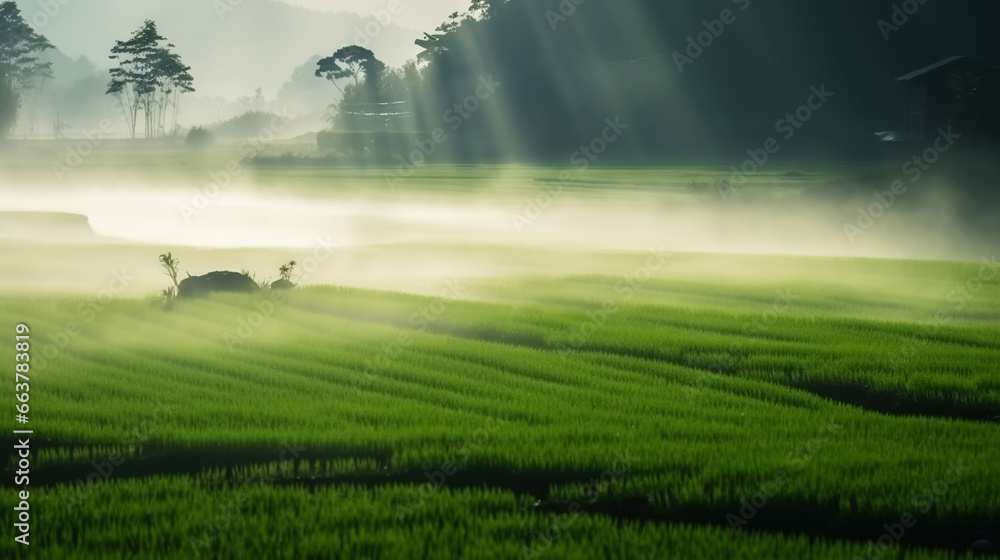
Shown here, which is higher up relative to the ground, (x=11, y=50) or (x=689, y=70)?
(x=11, y=50)

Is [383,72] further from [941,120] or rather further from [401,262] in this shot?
[401,262]

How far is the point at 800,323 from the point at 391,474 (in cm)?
871

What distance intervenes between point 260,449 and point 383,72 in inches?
3090

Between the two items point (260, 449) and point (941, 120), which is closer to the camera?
point (260, 449)

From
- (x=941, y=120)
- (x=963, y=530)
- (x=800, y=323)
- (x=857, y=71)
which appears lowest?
(x=963, y=530)

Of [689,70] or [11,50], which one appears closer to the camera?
[689,70]

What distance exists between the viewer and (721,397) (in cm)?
1058

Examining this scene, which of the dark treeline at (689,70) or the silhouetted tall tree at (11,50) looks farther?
the silhouetted tall tree at (11,50)

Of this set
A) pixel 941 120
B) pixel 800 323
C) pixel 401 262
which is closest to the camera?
pixel 800 323

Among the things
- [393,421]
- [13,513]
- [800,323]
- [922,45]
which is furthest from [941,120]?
[13,513]

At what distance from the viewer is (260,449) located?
336 inches

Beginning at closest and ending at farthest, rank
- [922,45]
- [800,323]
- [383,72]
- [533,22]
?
1. [800,323]
2. [922,45]
3. [533,22]
4. [383,72]

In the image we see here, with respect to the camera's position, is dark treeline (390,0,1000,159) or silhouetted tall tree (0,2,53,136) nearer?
dark treeline (390,0,1000,159)

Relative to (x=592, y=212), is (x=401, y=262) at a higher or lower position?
lower
